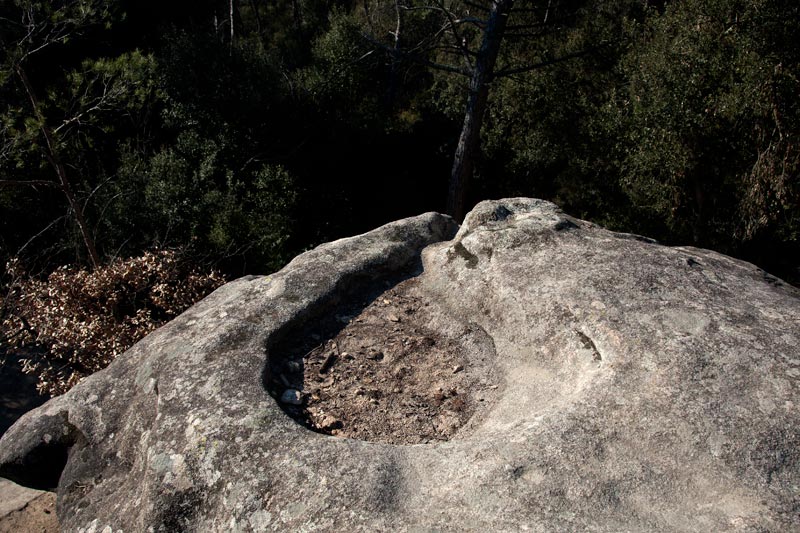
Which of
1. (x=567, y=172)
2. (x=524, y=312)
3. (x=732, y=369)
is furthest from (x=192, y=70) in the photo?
(x=732, y=369)

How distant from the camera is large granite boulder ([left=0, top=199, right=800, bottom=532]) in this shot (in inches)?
156

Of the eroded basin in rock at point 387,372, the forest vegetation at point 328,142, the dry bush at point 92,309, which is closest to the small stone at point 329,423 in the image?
the eroded basin in rock at point 387,372

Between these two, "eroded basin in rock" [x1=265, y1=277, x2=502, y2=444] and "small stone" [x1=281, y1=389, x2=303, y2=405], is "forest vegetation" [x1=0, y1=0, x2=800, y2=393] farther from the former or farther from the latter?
"small stone" [x1=281, y1=389, x2=303, y2=405]

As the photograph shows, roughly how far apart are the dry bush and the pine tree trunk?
792 centimetres

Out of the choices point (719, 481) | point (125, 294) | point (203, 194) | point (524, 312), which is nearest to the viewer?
point (719, 481)

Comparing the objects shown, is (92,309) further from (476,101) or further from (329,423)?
(476,101)

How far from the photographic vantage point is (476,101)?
635 inches

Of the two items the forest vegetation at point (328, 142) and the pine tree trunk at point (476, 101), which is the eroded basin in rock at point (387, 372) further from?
the pine tree trunk at point (476, 101)

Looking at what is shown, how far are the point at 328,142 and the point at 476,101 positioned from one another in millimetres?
4628

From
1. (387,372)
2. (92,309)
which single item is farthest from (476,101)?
(387,372)

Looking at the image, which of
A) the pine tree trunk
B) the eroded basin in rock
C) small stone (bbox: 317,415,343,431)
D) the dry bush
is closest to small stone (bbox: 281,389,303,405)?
the eroded basin in rock

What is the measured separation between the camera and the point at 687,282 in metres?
5.65

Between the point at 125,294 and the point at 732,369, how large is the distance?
869 centimetres

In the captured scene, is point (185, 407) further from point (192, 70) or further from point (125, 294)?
point (192, 70)
